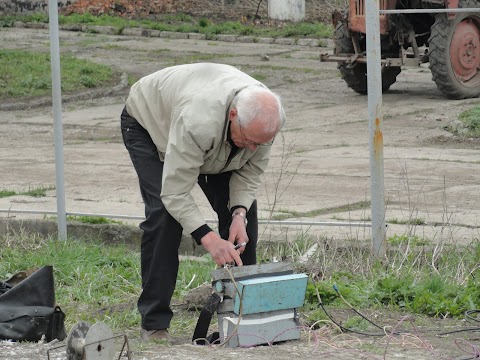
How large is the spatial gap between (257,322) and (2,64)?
1282 cm

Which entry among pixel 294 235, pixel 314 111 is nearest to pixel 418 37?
pixel 314 111

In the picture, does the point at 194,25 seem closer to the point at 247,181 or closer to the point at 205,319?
the point at 247,181

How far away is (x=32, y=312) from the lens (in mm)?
5172

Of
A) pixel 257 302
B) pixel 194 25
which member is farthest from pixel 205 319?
pixel 194 25

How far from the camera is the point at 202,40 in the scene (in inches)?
872

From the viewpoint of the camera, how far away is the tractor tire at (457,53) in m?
13.3

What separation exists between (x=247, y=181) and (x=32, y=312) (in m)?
1.18

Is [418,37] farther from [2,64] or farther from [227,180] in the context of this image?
[227,180]

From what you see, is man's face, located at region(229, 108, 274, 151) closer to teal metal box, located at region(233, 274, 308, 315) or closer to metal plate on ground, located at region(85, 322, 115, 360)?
teal metal box, located at region(233, 274, 308, 315)

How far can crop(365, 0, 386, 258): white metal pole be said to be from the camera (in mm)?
6430

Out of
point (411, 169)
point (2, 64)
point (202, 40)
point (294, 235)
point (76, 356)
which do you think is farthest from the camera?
Result: point (202, 40)

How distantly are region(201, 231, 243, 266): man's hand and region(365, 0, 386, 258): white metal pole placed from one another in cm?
168

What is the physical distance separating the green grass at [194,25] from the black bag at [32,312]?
16533 millimetres

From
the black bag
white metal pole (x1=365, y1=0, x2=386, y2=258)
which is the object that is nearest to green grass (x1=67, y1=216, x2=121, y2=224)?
white metal pole (x1=365, y1=0, x2=386, y2=258)
